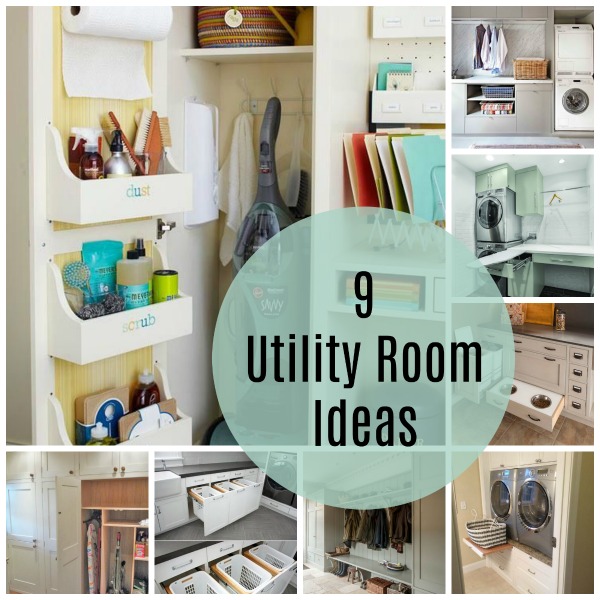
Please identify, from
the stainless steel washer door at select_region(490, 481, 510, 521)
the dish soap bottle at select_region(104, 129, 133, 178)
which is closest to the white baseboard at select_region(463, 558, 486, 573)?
the stainless steel washer door at select_region(490, 481, 510, 521)

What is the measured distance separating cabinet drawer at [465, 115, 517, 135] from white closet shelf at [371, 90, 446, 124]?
58 centimetres

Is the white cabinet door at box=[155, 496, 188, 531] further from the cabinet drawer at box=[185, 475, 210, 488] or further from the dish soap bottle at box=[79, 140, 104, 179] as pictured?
the dish soap bottle at box=[79, 140, 104, 179]

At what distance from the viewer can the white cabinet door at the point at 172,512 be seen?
6.61ft

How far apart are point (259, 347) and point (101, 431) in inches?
27.3

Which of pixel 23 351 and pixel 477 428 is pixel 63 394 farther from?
pixel 477 428

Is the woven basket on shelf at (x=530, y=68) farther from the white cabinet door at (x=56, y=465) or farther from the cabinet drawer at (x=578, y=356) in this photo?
the white cabinet door at (x=56, y=465)

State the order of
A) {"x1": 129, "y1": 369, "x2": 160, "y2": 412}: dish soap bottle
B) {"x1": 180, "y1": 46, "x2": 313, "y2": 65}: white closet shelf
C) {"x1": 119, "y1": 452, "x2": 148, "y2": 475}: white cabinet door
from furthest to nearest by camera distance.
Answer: {"x1": 180, "y1": 46, "x2": 313, "y2": 65}: white closet shelf, {"x1": 129, "y1": 369, "x2": 160, "y2": 412}: dish soap bottle, {"x1": 119, "y1": 452, "x2": 148, "y2": 475}: white cabinet door

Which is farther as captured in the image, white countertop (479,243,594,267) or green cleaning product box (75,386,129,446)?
green cleaning product box (75,386,129,446)

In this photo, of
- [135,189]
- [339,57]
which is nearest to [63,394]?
[135,189]

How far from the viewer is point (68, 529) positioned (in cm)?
195

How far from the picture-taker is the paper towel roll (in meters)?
1.91

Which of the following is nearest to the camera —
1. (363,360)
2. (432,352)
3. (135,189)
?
(135,189)

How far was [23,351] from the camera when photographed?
79.4 inches
